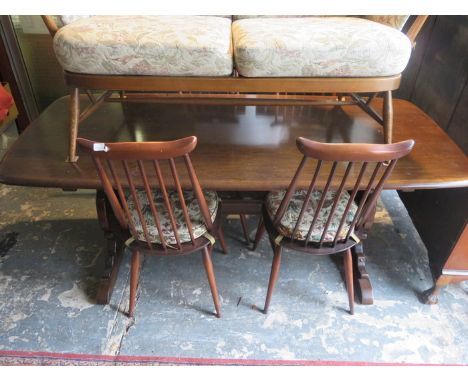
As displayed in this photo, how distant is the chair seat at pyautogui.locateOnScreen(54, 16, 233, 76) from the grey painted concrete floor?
918 millimetres

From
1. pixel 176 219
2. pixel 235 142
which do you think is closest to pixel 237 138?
pixel 235 142

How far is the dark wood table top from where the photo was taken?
Result: 1081 mm

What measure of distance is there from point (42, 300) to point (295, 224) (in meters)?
1.12

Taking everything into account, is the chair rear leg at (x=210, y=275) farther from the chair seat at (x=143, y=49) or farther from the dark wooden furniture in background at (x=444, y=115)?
the dark wooden furniture in background at (x=444, y=115)

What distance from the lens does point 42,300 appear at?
1427 mm

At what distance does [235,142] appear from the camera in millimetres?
1259

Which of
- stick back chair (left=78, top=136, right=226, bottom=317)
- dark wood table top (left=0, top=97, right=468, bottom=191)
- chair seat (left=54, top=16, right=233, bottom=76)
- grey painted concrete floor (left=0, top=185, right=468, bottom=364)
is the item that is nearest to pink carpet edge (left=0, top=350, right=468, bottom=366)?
grey painted concrete floor (left=0, top=185, right=468, bottom=364)

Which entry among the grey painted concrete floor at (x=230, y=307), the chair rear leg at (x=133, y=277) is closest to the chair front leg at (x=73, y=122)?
the chair rear leg at (x=133, y=277)

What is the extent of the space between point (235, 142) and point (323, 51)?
436 mm

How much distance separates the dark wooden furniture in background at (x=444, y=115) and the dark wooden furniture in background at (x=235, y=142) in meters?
0.08

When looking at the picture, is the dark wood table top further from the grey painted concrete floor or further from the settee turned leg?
the grey painted concrete floor

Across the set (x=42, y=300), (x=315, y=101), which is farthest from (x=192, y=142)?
(x=42, y=300)

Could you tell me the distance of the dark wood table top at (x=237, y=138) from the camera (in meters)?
1.08
